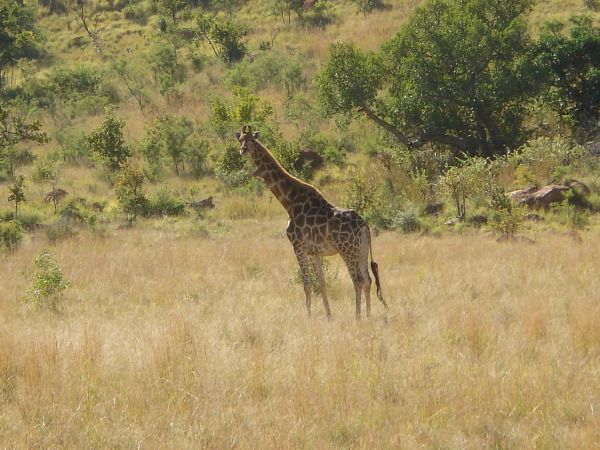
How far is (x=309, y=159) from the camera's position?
26.0 metres

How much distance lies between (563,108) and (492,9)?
425 centimetres

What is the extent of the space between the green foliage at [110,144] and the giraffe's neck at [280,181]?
17.3 metres

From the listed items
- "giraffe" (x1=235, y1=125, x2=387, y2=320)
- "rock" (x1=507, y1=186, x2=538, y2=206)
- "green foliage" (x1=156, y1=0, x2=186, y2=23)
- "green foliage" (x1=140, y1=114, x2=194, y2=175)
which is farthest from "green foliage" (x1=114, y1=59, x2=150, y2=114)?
"giraffe" (x1=235, y1=125, x2=387, y2=320)

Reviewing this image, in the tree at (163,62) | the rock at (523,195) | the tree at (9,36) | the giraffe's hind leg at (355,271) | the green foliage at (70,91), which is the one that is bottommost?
the rock at (523,195)

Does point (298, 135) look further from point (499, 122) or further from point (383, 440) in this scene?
point (383, 440)

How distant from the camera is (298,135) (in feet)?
98.6

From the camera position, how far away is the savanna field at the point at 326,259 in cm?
604

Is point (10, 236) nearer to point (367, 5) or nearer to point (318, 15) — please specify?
point (367, 5)

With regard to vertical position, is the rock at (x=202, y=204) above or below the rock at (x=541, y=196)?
below

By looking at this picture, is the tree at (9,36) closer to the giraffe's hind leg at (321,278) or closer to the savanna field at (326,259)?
the savanna field at (326,259)

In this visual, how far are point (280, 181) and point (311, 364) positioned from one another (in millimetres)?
3664

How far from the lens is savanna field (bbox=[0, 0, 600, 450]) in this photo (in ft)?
19.8

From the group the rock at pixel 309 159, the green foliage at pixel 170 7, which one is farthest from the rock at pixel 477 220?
the green foliage at pixel 170 7

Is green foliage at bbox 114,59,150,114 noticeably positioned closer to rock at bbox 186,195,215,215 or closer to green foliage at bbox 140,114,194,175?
green foliage at bbox 140,114,194,175
